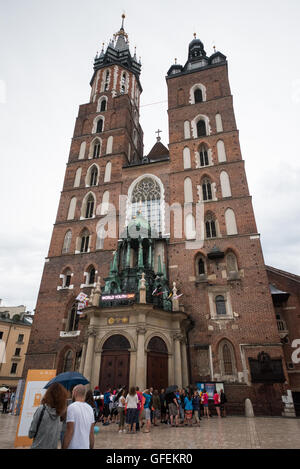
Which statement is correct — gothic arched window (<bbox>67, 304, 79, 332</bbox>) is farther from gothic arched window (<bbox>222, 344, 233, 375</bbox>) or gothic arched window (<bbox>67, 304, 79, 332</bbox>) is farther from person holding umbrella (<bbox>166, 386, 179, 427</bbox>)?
person holding umbrella (<bbox>166, 386, 179, 427</bbox>)

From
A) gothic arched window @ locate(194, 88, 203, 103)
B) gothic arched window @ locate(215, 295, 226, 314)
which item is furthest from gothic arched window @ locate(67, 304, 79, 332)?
gothic arched window @ locate(194, 88, 203, 103)

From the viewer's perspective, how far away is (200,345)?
19031 millimetres

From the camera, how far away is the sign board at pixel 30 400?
7930mm

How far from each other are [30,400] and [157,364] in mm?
8869

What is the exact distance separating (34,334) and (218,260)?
593 inches

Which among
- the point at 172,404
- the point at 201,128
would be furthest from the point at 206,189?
the point at 172,404

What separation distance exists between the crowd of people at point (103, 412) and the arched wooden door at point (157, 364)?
4.09ft

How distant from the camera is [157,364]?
53.2 ft

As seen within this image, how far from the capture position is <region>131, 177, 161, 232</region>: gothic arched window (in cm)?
2606

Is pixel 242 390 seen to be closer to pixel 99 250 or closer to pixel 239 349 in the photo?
pixel 239 349

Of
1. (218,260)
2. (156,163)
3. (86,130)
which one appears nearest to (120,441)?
(218,260)

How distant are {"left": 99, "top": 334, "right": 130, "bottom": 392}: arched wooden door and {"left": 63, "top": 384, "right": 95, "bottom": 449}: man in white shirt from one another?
12.4 m

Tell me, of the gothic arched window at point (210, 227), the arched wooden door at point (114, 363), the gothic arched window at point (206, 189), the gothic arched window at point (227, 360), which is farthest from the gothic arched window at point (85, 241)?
the gothic arched window at point (227, 360)
